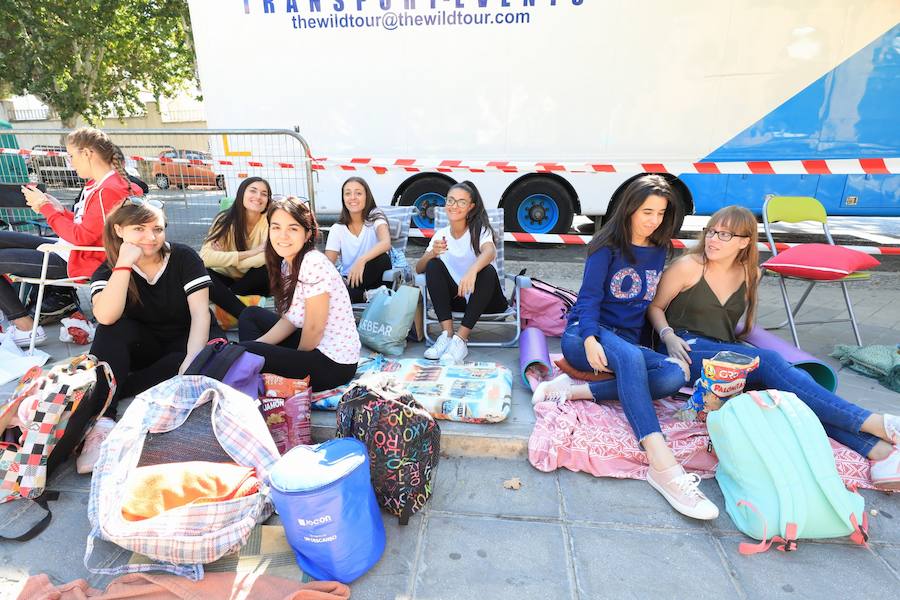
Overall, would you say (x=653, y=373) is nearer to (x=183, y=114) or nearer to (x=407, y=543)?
(x=407, y=543)

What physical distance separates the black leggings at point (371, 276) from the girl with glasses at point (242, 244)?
72 centimetres

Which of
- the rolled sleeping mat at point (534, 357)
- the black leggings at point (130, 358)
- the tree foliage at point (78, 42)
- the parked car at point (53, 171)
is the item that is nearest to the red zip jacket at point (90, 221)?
the black leggings at point (130, 358)

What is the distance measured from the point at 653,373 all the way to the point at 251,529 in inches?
78.6

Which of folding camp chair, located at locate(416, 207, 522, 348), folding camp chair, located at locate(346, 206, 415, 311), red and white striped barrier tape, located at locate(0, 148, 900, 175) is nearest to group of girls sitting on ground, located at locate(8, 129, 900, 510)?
folding camp chair, located at locate(416, 207, 522, 348)

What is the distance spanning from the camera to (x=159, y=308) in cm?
292

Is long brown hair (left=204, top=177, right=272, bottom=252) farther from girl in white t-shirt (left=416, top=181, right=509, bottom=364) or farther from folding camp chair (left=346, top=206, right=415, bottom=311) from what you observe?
girl in white t-shirt (left=416, top=181, right=509, bottom=364)

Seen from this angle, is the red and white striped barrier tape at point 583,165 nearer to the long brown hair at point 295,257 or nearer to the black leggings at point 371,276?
the black leggings at point 371,276

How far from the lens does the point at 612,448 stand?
100.0 inches

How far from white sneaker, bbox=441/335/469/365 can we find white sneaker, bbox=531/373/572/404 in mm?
686

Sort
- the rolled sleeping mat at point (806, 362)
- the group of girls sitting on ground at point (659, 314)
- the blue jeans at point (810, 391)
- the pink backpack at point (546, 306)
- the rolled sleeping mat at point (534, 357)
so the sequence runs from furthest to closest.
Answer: the pink backpack at point (546, 306), the rolled sleeping mat at point (534, 357), the rolled sleeping mat at point (806, 362), the group of girls sitting on ground at point (659, 314), the blue jeans at point (810, 391)

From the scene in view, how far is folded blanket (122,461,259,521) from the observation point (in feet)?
6.17

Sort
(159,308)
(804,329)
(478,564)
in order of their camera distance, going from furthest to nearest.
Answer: (804,329), (159,308), (478,564)

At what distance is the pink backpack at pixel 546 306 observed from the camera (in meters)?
4.01

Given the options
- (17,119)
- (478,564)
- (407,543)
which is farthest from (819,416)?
(17,119)
